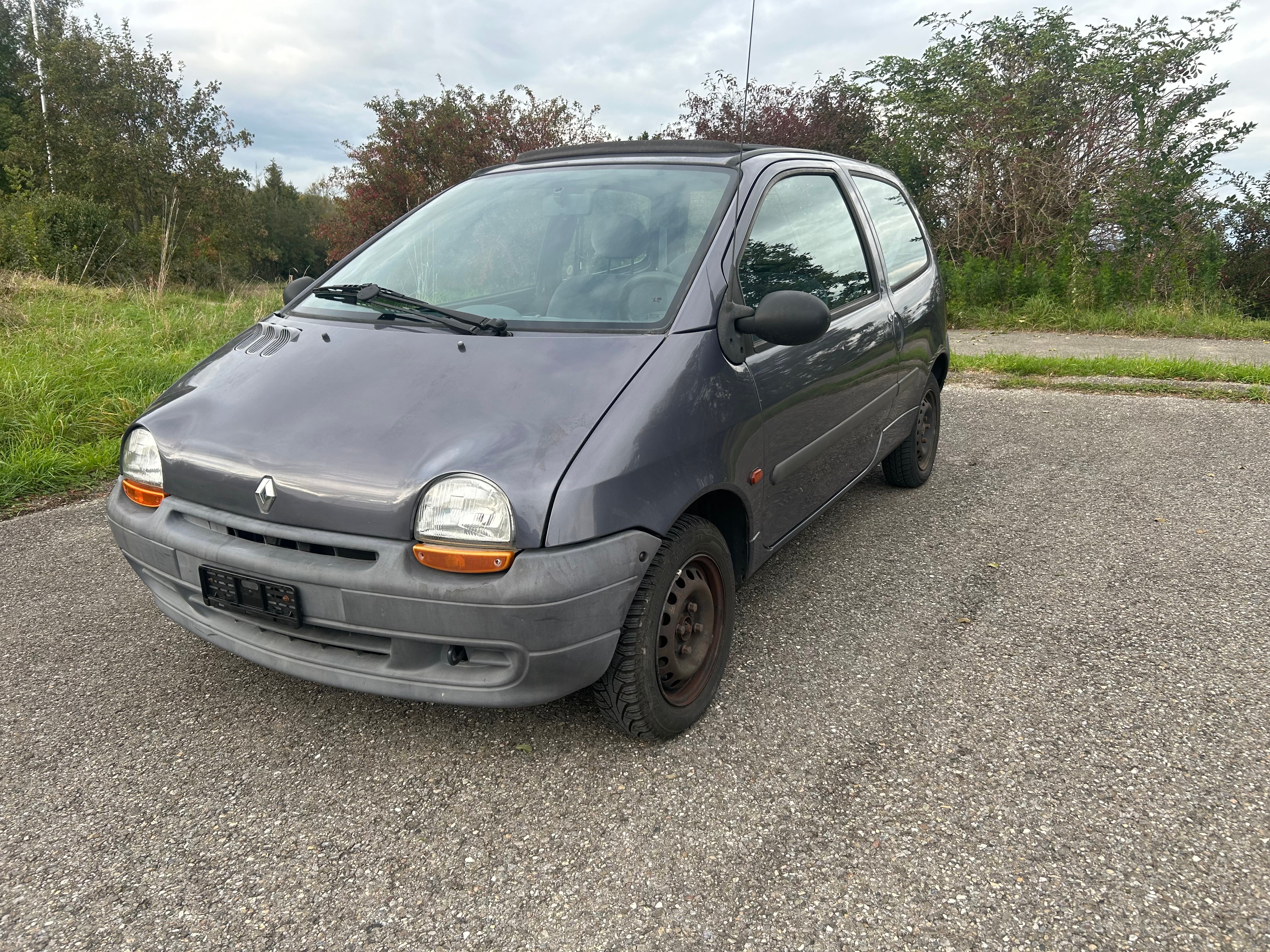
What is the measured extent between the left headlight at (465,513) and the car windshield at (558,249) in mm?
721

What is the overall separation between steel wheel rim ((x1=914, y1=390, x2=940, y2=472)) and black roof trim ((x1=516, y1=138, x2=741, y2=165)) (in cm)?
199

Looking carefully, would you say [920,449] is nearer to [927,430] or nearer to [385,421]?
[927,430]

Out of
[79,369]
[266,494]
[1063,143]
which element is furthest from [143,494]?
[1063,143]

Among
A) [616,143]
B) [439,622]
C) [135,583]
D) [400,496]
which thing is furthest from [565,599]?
[135,583]

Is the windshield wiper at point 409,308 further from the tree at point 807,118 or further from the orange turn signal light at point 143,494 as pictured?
the tree at point 807,118

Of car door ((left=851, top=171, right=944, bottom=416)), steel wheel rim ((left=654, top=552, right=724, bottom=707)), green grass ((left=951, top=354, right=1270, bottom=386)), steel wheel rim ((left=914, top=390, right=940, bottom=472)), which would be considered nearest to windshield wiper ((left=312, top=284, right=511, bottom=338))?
steel wheel rim ((left=654, top=552, right=724, bottom=707))

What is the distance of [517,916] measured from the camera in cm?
185

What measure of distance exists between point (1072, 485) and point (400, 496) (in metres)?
4.03

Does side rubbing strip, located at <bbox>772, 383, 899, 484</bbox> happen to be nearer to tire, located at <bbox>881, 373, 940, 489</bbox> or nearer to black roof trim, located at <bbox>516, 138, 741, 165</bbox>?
tire, located at <bbox>881, 373, 940, 489</bbox>

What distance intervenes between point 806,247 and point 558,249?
979 millimetres

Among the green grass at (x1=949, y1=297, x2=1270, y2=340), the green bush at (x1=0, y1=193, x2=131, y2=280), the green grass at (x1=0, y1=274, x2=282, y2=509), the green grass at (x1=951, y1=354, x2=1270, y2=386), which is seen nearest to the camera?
the green grass at (x1=0, y1=274, x2=282, y2=509)

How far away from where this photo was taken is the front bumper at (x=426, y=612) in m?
2.00

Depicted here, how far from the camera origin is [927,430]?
4781 mm

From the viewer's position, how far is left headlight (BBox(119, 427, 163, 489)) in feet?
8.04
